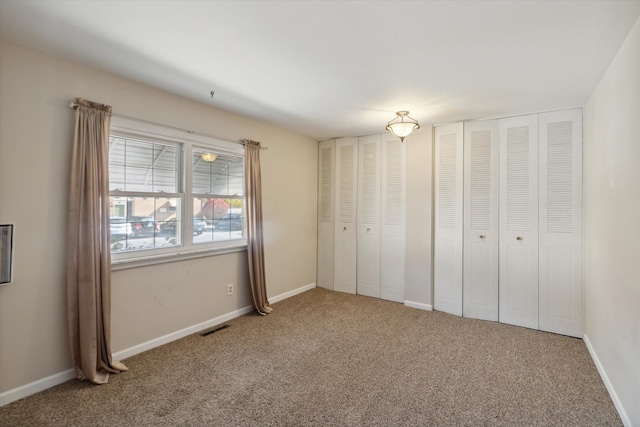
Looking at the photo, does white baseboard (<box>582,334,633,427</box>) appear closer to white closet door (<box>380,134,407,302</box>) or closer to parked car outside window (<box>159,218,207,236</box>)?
white closet door (<box>380,134,407,302</box>)

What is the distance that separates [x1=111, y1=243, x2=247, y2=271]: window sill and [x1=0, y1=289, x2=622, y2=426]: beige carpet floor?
84 cm

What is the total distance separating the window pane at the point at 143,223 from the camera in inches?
108

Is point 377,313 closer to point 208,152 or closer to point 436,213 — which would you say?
point 436,213

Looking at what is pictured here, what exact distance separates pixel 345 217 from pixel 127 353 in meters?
3.31

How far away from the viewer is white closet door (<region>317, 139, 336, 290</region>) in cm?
501

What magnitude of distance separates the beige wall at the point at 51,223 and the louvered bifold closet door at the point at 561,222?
384 cm

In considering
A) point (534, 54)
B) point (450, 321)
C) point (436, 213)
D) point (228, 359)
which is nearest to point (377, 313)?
point (450, 321)

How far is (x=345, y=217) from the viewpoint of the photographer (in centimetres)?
489

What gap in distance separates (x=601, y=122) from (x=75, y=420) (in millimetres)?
4593

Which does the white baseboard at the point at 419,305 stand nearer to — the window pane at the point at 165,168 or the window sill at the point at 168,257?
the window sill at the point at 168,257

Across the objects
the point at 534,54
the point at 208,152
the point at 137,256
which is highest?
the point at 534,54

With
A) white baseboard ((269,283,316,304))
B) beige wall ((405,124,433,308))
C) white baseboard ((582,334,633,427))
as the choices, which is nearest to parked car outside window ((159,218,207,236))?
white baseboard ((269,283,316,304))

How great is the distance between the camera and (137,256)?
9.19 feet

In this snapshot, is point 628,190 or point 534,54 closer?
point 628,190
